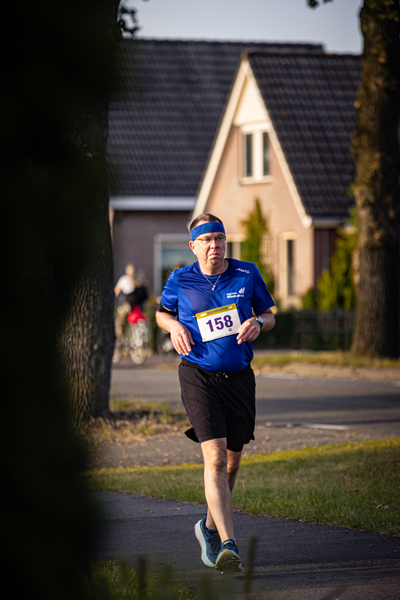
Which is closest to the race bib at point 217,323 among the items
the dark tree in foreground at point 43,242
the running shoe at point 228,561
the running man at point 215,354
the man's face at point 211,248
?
the running man at point 215,354

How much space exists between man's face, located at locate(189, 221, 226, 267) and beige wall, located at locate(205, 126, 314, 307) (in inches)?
825

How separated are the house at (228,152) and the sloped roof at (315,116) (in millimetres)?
36

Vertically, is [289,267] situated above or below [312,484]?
above

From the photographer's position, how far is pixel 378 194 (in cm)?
1745

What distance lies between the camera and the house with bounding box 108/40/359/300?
86.8 feet

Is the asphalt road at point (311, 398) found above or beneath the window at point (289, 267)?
beneath

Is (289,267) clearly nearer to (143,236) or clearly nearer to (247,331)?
(143,236)

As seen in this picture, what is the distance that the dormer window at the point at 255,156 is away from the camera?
28.5m

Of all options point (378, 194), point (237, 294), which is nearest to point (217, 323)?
point (237, 294)

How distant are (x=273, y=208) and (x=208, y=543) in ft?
75.5

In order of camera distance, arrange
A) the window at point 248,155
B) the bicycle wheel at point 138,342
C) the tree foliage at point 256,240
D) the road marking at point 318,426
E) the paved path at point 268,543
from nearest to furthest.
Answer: the paved path at point 268,543
the road marking at point 318,426
the bicycle wheel at point 138,342
the tree foliage at point 256,240
the window at point 248,155

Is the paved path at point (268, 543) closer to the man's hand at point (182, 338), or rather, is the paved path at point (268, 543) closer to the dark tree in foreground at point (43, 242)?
the dark tree in foreground at point (43, 242)

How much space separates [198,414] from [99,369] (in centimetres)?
500

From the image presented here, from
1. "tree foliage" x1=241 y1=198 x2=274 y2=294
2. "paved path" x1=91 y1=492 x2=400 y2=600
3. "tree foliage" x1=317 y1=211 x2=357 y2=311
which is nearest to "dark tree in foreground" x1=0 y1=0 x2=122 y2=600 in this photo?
"paved path" x1=91 y1=492 x2=400 y2=600
